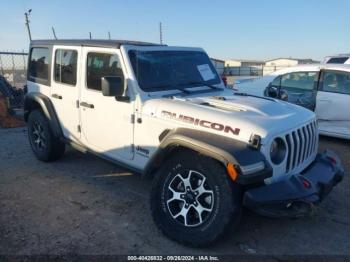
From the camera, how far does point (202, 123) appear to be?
357cm

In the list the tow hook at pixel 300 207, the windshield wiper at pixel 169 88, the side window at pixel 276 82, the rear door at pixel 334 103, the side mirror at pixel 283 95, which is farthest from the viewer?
the side window at pixel 276 82

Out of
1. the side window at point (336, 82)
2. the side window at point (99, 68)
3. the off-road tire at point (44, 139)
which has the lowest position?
the off-road tire at point (44, 139)

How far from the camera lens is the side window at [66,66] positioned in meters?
5.12

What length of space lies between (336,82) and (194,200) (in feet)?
16.4

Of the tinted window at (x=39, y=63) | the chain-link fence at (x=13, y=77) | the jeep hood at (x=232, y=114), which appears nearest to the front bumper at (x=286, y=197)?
the jeep hood at (x=232, y=114)

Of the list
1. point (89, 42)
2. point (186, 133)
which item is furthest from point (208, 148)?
point (89, 42)

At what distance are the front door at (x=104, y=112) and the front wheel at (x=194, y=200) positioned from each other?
2.81 ft

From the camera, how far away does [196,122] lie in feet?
11.9

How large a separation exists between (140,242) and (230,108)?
159cm

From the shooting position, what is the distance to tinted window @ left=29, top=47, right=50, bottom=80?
573 centimetres

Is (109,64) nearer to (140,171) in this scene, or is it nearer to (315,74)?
(140,171)

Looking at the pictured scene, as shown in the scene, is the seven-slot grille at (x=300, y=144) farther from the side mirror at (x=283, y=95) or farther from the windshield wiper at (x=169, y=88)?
the side mirror at (x=283, y=95)

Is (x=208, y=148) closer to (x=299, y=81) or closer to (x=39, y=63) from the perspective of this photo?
(x=39, y=63)

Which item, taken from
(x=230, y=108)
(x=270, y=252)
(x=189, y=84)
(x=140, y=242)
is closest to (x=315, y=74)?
(x=189, y=84)
